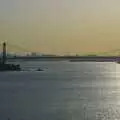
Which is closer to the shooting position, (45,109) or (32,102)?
(45,109)

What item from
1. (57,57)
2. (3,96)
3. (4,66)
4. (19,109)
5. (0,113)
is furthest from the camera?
(57,57)

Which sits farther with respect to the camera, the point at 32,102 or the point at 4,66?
the point at 4,66

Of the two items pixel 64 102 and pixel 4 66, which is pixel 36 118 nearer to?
pixel 64 102

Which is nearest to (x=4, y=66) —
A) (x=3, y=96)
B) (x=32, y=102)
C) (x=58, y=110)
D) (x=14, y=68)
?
(x=14, y=68)

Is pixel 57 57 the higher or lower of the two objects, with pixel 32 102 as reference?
higher

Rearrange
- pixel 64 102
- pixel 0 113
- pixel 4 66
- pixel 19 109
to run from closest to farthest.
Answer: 1. pixel 0 113
2. pixel 19 109
3. pixel 64 102
4. pixel 4 66

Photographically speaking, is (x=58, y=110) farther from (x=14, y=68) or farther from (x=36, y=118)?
(x=14, y=68)

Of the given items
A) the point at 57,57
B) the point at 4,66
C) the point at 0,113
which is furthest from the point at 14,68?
the point at 0,113

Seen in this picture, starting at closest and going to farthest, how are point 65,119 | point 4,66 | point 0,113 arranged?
point 65,119
point 0,113
point 4,66

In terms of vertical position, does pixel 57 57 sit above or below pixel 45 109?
above
